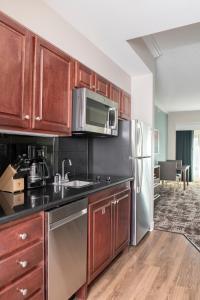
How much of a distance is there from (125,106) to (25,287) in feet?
8.36

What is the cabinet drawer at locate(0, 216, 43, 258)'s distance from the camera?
119 cm

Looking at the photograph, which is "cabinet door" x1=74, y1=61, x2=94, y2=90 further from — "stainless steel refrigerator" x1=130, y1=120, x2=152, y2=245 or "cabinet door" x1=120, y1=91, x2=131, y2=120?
"cabinet door" x1=120, y1=91, x2=131, y2=120

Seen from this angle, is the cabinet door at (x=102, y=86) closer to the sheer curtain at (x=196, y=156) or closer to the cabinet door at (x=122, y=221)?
the cabinet door at (x=122, y=221)

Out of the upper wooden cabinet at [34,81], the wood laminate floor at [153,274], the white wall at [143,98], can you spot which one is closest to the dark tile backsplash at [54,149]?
the upper wooden cabinet at [34,81]

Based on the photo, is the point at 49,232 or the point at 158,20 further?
the point at 158,20

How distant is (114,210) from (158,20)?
183cm

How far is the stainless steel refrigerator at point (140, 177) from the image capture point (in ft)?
9.23

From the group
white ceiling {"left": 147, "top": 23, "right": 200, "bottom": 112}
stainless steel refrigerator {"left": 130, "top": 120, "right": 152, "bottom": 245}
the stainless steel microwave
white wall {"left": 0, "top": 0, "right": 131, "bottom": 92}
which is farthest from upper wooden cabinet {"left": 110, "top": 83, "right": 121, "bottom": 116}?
white ceiling {"left": 147, "top": 23, "right": 200, "bottom": 112}

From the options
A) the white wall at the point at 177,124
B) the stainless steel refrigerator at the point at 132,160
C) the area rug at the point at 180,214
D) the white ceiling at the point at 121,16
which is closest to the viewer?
the white ceiling at the point at 121,16

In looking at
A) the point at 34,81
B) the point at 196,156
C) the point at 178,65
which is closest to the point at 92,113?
the point at 34,81

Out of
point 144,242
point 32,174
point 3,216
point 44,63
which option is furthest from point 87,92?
point 144,242

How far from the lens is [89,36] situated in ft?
7.75

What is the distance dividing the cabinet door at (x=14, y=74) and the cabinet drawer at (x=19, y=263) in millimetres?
790

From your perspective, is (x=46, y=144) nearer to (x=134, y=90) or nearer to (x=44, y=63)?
(x=44, y=63)
